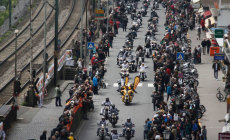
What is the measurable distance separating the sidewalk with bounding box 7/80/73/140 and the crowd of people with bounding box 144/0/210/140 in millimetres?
5809

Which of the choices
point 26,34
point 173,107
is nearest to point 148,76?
point 173,107

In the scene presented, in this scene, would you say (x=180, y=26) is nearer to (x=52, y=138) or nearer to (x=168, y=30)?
(x=168, y=30)

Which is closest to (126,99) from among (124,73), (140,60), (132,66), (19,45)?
(124,73)

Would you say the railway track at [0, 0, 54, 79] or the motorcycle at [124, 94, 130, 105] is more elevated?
the railway track at [0, 0, 54, 79]

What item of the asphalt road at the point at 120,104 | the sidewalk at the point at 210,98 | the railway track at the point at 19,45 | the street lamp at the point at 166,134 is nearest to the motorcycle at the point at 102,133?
the asphalt road at the point at 120,104

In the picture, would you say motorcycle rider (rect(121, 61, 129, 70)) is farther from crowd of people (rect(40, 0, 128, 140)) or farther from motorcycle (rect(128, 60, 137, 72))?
crowd of people (rect(40, 0, 128, 140))

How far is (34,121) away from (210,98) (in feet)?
47.6

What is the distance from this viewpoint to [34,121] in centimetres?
4894

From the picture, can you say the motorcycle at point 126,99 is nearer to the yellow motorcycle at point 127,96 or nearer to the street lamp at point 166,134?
the yellow motorcycle at point 127,96

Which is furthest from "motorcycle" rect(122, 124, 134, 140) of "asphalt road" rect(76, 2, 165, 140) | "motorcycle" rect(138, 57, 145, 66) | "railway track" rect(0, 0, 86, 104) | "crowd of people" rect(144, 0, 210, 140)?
"motorcycle" rect(138, 57, 145, 66)

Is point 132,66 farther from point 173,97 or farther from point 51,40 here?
point 51,40

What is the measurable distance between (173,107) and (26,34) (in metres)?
38.2

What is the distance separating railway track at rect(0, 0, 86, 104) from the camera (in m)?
60.4

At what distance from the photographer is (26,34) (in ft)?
281
